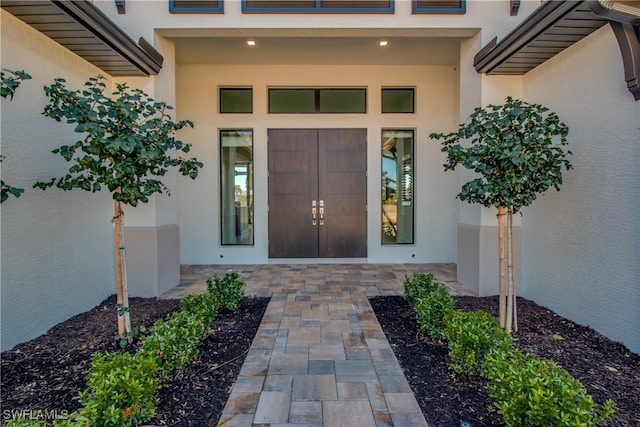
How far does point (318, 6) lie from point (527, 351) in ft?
14.5

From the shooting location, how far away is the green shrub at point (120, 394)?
1.54 metres

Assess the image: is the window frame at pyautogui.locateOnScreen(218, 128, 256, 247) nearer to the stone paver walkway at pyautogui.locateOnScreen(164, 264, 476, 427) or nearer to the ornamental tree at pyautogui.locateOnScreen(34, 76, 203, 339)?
the stone paver walkway at pyautogui.locateOnScreen(164, 264, 476, 427)

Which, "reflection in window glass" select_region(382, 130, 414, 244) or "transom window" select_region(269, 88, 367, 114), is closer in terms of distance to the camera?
"transom window" select_region(269, 88, 367, 114)

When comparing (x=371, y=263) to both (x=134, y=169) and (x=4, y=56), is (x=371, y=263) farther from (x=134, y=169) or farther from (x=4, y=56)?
(x=4, y=56)

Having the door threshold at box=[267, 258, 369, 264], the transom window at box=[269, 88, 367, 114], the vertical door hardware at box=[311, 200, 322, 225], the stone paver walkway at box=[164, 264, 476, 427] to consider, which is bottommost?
the stone paver walkway at box=[164, 264, 476, 427]

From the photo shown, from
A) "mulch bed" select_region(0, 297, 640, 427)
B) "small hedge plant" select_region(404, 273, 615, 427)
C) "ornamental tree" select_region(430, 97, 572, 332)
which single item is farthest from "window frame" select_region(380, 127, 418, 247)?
"small hedge plant" select_region(404, 273, 615, 427)

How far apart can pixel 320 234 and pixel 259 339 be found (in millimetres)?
3256

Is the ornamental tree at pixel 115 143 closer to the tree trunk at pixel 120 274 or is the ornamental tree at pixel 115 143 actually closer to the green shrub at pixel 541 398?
the tree trunk at pixel 120 274

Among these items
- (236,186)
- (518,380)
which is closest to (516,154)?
(518,380)

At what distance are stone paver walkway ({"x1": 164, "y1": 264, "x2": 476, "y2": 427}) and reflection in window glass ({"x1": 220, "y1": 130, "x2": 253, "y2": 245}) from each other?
5.45 ft

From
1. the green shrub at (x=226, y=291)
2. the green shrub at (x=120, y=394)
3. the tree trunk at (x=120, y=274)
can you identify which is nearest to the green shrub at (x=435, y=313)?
the green shrub at (x=226, y=291)

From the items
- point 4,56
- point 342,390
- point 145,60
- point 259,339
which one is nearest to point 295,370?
point 342,390

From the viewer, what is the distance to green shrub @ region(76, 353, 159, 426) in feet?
5.04

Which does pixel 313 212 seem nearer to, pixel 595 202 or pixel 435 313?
pixel 435 313
